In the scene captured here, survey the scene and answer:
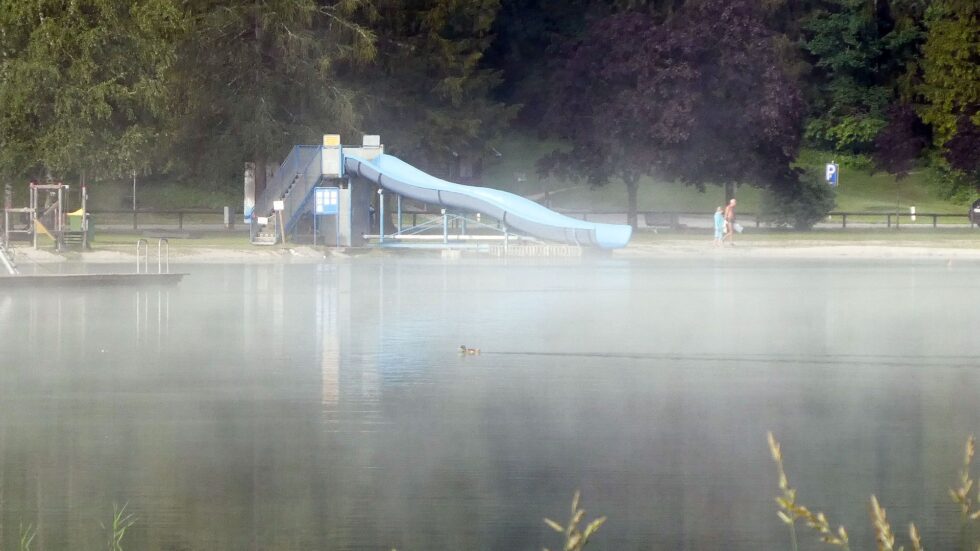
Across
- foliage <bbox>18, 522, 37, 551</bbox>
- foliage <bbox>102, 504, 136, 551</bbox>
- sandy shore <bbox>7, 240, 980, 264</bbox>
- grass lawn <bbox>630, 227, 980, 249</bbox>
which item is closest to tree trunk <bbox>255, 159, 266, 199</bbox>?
sandy shore <bbox>7, 240, 980, 264</bbox>

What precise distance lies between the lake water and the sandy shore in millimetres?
13651

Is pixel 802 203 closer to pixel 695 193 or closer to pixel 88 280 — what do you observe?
pixel 695 193

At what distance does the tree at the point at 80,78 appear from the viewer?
41688 mm

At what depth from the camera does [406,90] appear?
2352 inches

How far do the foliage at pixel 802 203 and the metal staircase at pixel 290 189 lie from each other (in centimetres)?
2005

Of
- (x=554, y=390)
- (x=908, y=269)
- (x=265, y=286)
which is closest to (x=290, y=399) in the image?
(x=554, y=390)

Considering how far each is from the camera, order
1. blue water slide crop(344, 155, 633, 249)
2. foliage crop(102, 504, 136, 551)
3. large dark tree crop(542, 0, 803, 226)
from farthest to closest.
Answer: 1. large dark tree crop(542, 0, 803, 226)
2. blue water slide crop(344, 155, 633, 249)
3. foliage crop(102, 504, 136, 551)

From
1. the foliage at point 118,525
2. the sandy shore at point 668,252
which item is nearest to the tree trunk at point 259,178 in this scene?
the sandy shore at point 668,252

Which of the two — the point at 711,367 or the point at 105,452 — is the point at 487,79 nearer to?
the point at 711,367

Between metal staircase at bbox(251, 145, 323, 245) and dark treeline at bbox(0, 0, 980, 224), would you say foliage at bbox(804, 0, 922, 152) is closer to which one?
dark treeline at bbox(0, 0, 980, 224)

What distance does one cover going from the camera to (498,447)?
1194 cm

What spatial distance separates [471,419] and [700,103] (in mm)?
44810

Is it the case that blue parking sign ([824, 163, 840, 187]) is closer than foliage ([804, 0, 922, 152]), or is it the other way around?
blue parking sign ([824, 163, 840, 187])

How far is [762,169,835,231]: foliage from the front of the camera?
58.6 m
